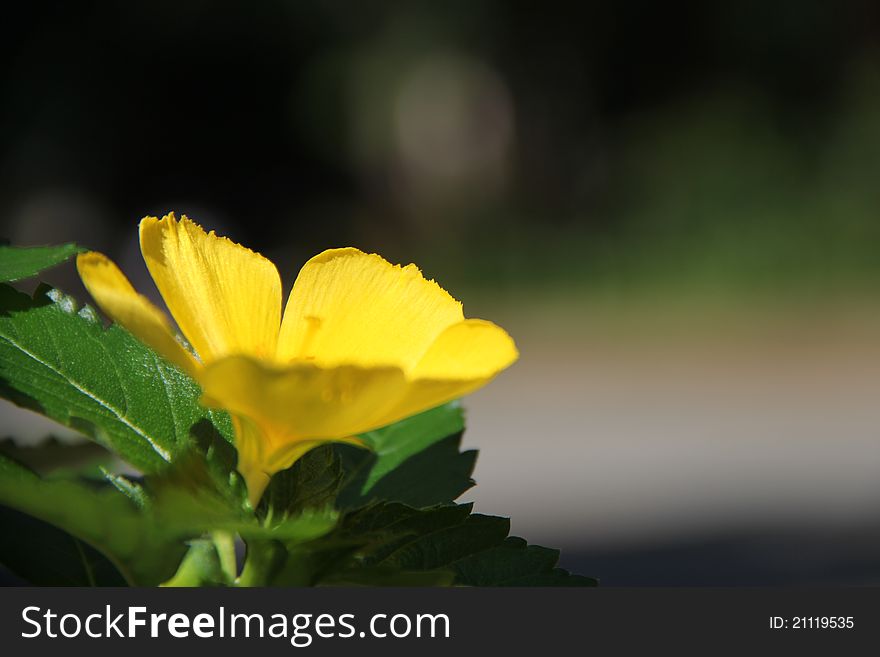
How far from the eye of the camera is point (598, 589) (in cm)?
50

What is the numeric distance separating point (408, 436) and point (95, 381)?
0.64 feet

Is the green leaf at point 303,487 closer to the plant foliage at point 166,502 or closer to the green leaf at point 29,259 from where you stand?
the plant foliage at point 166,502

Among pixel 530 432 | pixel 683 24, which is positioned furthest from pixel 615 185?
pixel 530 432

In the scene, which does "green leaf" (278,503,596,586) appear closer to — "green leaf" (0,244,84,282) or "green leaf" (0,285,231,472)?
"green leaf" (0,285,231,472)

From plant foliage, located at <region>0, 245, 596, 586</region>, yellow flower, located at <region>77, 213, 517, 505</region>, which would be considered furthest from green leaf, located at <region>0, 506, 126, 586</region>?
yellow flower, located at <region>77, 213, 517, 505</region>


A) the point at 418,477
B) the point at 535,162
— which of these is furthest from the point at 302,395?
the point at 535,162

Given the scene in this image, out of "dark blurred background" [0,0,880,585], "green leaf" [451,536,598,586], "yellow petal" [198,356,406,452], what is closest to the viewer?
Result: "yellow petal" [198,356,406,452]

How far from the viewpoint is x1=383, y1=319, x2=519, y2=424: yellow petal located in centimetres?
43

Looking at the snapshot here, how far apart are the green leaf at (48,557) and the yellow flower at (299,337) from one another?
0.10m

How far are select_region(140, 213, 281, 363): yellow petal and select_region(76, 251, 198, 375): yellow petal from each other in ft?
0.14

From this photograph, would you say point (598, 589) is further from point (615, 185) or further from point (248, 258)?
point (615, 185)

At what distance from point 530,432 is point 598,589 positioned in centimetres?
732

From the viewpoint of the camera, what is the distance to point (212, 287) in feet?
1.64

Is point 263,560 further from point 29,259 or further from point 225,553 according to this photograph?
point 29,259
